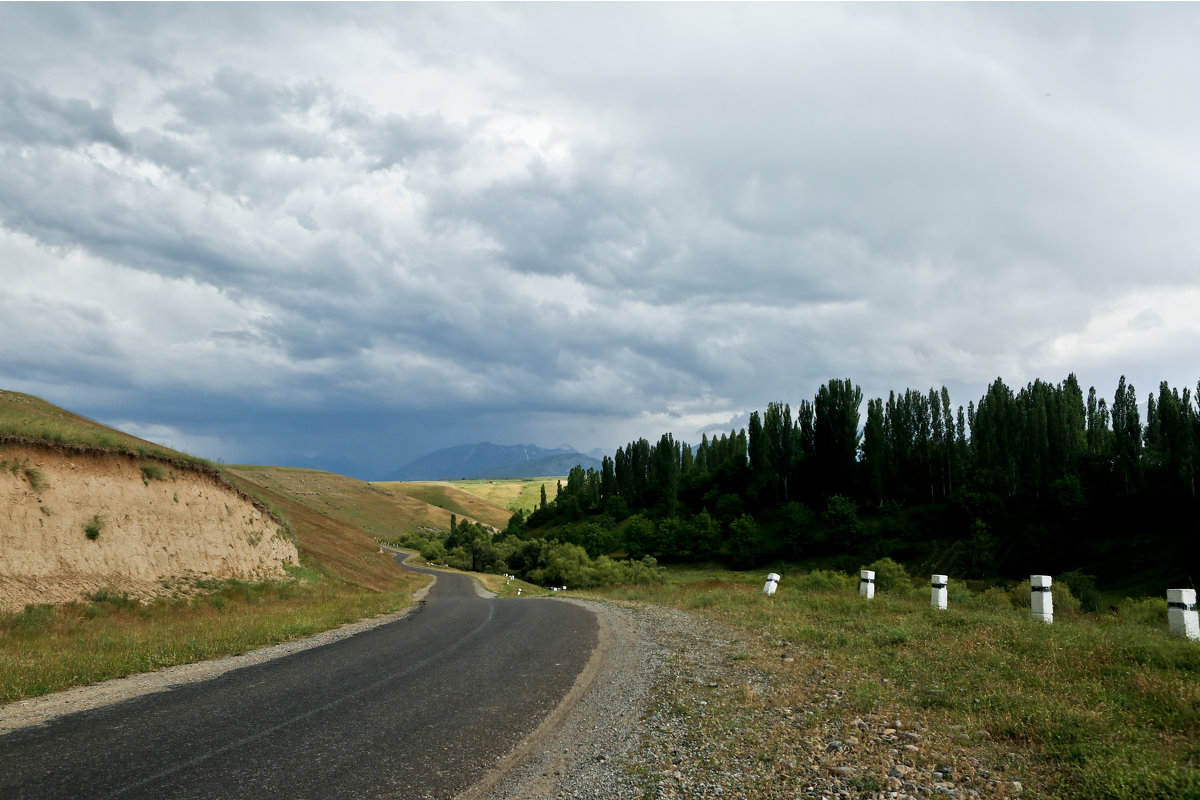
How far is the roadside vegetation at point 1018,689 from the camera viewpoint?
609cm

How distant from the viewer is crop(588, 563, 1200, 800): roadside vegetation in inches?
240

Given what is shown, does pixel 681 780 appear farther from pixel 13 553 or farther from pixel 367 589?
pixel 367 589

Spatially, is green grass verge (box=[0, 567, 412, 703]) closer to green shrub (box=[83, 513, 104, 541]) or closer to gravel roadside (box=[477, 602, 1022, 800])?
green shrub (box=[83, 513, 104, 541])

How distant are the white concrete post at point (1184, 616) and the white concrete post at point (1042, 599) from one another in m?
2.06

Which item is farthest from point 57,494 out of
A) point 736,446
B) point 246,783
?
point 736,446

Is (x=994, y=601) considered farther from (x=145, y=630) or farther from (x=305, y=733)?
(x=145, y=630)

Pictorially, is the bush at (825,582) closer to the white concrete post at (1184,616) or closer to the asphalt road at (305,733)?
the white concrete post at (1184,616)

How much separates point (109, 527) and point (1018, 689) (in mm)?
29087

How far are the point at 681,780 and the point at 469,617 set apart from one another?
702 inches

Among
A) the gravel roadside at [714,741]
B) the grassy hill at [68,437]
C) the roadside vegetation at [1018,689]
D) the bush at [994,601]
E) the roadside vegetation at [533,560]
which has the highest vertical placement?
the grassy hill at [68,437]

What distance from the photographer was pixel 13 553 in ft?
67.2

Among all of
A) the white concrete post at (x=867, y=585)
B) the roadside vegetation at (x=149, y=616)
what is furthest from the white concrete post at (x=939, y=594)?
the roadside vegetation at (x=149, y=616)

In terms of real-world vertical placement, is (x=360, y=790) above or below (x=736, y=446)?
below

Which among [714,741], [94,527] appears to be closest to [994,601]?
[714,741]
